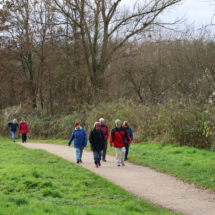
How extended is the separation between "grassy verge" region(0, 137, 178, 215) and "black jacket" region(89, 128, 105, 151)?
1.35m

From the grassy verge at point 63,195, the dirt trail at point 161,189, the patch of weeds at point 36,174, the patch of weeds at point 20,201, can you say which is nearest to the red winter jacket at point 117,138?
the dirt trail at point 161,189

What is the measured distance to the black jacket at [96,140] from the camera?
1058 centimetres

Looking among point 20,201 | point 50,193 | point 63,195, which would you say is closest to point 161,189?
point 63,195

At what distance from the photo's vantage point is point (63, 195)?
22.1 feet

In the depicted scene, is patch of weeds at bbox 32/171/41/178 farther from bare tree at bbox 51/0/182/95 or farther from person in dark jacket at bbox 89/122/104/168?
bare tree at bbox 51/0/182/95

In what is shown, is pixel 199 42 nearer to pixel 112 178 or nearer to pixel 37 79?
pixel 112 178

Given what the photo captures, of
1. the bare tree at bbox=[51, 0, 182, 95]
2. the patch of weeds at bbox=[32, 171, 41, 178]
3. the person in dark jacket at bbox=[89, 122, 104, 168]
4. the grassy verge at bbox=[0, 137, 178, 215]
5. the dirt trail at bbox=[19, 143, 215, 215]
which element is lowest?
the dirt trail at bbox=[19, 143, 215, 215]

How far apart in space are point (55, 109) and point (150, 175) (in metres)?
22.4

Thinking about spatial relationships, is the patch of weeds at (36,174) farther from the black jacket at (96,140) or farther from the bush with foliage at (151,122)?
the bush with foliage at (151,122)

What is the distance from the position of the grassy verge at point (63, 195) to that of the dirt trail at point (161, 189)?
454 millimetres

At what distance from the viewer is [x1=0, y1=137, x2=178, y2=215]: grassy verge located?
556 cm

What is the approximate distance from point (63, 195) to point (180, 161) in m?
5.61

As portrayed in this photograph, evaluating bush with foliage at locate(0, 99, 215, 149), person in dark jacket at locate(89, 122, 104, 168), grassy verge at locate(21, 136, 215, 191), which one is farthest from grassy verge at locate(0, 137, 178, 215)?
bush with foliage at locate(0, 99, 215, 149)

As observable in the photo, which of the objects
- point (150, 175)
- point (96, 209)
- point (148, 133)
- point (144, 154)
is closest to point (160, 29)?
point (148, 133)
